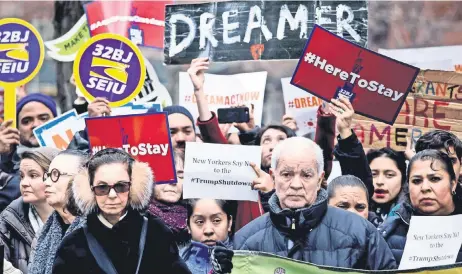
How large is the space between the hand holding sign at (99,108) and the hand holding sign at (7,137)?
0.59 metres

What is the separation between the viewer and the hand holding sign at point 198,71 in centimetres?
785

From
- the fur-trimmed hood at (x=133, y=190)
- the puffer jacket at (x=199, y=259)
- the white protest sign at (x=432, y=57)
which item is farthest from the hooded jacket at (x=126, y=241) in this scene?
the white protest sign at (x=432, y=57)

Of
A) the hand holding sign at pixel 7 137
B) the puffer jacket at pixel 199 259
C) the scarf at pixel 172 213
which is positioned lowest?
the puffer jacket at pixel 199 259

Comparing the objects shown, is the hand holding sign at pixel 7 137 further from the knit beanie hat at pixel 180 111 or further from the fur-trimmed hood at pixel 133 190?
the fur-trimmed hood at pixel 133 190

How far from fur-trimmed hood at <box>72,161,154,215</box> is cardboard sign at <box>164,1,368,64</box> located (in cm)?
243

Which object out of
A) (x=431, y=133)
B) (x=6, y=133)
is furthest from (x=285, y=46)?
(x=6, y=133)

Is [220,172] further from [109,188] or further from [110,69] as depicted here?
[110,69]

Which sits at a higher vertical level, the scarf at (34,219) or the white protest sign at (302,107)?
the white protest sign at (302,107)

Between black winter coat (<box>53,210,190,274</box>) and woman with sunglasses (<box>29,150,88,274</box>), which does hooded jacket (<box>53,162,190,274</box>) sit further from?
woman with sunglasses (<box>29,150,88,274</box>)

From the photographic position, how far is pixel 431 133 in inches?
→ 289

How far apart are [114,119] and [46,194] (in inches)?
31.1

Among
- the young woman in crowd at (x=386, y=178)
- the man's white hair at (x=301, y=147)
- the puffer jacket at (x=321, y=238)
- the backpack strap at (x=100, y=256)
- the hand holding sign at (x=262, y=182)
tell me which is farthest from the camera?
the young woman in crowd at (x=386, y=178)

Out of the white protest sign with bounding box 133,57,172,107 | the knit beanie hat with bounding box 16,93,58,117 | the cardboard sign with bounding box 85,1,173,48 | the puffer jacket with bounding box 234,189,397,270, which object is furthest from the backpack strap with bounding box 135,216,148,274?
the cardboard sign with bounding box 85,1,173,48

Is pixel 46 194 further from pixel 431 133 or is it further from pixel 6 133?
pixel 431 133
